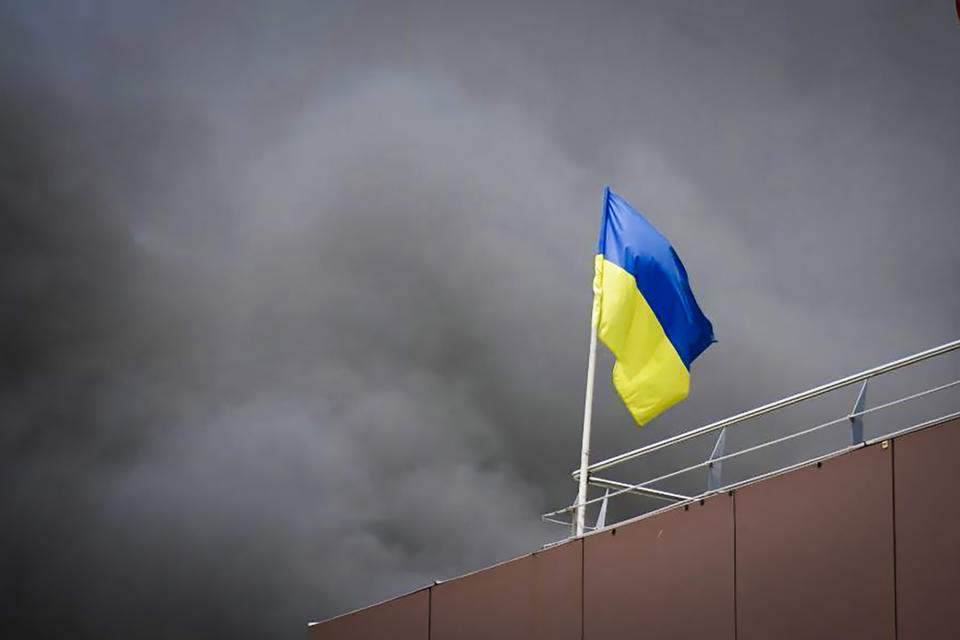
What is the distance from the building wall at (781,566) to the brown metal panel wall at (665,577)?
0.02m

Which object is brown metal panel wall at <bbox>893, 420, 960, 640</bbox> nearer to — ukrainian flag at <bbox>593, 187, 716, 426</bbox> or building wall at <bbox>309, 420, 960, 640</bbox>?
building wall at <bbox>309, 420, 960, 640</bbox>

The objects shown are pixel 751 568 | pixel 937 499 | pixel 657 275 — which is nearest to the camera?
pixel 937 499

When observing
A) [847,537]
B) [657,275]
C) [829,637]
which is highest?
[657,275]

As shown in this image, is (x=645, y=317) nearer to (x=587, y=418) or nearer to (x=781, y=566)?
(x=587, y=418)

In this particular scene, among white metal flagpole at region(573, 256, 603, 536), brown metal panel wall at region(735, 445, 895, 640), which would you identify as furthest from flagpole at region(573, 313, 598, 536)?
brown metal panel wall at region(735, 445, 895, 640)

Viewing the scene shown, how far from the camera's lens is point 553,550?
1903cm

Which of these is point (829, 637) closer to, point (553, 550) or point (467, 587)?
point (553, 550)

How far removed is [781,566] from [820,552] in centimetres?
55

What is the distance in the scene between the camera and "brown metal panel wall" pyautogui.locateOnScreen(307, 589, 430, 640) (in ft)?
68.5

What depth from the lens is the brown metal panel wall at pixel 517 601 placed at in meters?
18.6

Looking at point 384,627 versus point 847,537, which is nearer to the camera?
point 847,537

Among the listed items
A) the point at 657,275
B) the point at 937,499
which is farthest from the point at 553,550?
the point at 937,499

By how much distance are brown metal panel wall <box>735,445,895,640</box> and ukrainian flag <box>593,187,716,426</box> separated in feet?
12.3

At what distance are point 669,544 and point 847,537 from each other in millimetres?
2686
